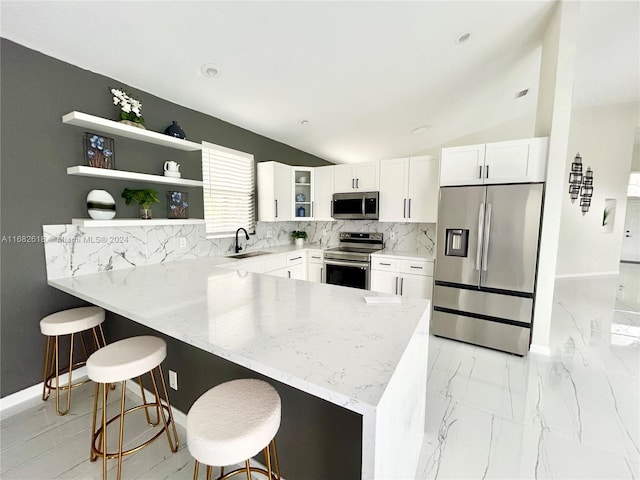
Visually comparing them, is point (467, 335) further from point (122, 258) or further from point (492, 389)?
point (122, 258)

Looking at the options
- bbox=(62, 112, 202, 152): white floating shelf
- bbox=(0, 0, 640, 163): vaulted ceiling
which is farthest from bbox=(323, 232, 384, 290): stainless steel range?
bbox=(62, 112, 202, 152): white floating shelf

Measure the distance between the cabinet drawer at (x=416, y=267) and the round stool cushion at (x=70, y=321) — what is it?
313cm

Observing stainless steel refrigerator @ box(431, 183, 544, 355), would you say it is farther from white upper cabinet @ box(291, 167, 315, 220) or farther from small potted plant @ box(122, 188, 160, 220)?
small potted plant @ box(122, 188, 160, 220)

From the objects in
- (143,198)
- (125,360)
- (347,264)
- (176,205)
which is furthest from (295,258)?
(125,360)

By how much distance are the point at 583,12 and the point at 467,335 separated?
3386 mm

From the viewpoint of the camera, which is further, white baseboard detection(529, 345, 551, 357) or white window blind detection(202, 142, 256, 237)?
white window blind detection(202, 142, 256, 237)

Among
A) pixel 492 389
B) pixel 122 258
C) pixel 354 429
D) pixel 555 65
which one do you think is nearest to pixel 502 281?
pixel 492 389

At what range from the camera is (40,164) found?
2.05 meters

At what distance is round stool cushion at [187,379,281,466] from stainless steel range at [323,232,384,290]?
8.96ft

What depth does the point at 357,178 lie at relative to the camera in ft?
13.5

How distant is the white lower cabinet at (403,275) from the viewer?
11.4 feet

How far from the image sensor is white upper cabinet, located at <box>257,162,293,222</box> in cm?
394

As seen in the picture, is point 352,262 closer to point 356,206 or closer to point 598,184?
point 356,206

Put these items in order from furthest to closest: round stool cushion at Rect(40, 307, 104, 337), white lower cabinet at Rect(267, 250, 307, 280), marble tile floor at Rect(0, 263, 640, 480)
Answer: white lower cabinet at Rect(267, 250, 307, 280), round stool cushion at Rect(40, 307, 104, 337), marble tile floor at Rect(0, 263, 640, 480)
